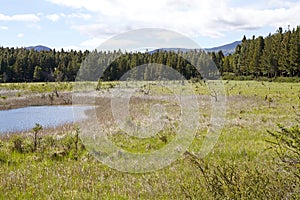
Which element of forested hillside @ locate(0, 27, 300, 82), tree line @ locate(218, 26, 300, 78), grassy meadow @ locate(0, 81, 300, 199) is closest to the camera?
grassy meadow @ locate(0, 81, 300, 199)

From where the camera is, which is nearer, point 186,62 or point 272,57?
point 272,57

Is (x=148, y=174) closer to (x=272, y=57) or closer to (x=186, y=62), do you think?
(x=272, y=57)

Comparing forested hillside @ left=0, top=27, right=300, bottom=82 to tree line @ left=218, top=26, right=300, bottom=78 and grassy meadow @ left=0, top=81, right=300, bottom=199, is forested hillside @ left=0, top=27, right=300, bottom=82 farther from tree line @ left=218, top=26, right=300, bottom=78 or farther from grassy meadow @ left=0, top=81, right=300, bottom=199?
grassy meadow @ left=0, top=81, right=300, bottom=199

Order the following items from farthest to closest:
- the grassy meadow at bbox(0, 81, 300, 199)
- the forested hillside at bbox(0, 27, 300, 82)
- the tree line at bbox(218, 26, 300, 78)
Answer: the forested hillside at bbox(0, 27, 300, 82) → the tree line at bbox(218, 26, 300, 78) → the grassy meadow at bbox(0, 81, 300, 199)

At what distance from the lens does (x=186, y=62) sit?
83062mm

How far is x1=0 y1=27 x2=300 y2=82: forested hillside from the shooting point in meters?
65.8

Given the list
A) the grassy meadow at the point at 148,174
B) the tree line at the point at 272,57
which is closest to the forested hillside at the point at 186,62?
the tree line at the point at 272,57

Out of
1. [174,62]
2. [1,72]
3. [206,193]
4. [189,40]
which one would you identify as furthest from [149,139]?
[1,72]

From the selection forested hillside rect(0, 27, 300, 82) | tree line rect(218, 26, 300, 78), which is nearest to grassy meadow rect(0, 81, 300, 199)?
tree line rect(218, 26, 300, 78)

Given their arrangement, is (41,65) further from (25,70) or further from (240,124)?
(240,124)

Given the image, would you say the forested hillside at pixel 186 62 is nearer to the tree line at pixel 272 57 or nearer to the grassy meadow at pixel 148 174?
the tree line at pixel 272 57

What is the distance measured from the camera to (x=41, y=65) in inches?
3925

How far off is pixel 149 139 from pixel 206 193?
771 centimetres

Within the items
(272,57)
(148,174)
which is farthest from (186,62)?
(148,174)
